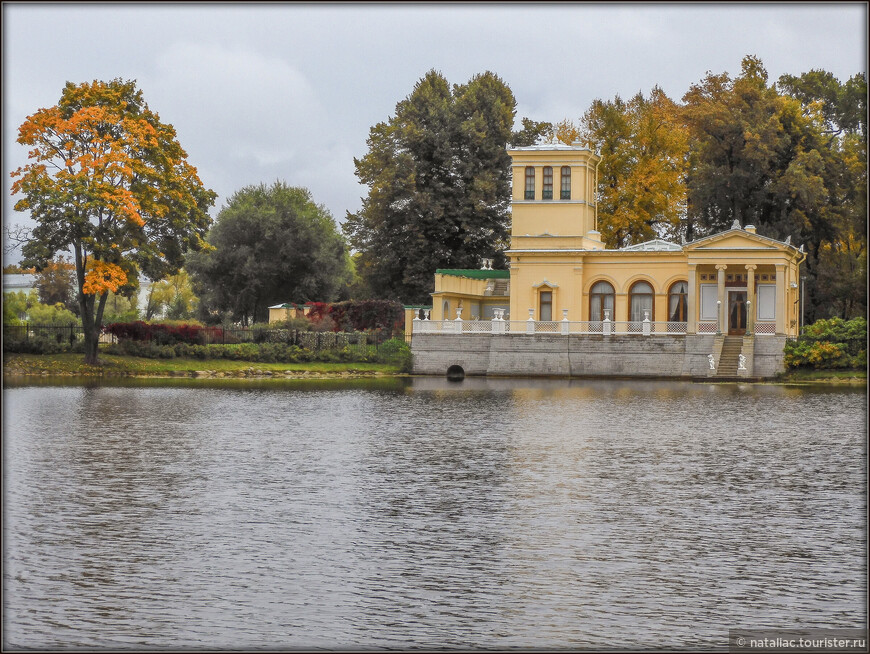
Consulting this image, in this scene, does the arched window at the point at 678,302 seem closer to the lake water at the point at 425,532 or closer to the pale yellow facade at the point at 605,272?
the pale yellow facade at the point at 605,272

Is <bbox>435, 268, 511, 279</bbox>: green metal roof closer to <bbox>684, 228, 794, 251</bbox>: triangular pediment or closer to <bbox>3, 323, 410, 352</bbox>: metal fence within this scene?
<bbox>3, 323, 410, 352</bbox>: metal fence

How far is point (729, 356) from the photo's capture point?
5588cm

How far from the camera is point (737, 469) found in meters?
23.5

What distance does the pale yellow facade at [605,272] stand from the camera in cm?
5897

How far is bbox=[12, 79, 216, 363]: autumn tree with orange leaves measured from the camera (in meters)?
49.3

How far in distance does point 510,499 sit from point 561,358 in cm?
3860

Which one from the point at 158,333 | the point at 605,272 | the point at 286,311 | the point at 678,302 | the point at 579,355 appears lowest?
the point at 579,355

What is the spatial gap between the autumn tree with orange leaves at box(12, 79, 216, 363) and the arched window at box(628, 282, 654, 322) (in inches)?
930

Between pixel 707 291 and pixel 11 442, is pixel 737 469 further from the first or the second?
pixel 707 291

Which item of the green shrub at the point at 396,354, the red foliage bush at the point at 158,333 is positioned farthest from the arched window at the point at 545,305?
the red foliage bush at the point at 158,333

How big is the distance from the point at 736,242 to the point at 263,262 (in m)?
33.2

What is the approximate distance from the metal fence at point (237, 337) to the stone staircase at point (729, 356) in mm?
17390

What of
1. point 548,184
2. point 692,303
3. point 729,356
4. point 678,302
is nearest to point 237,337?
point 548,184

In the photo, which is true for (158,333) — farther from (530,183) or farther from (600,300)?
(600,300)
